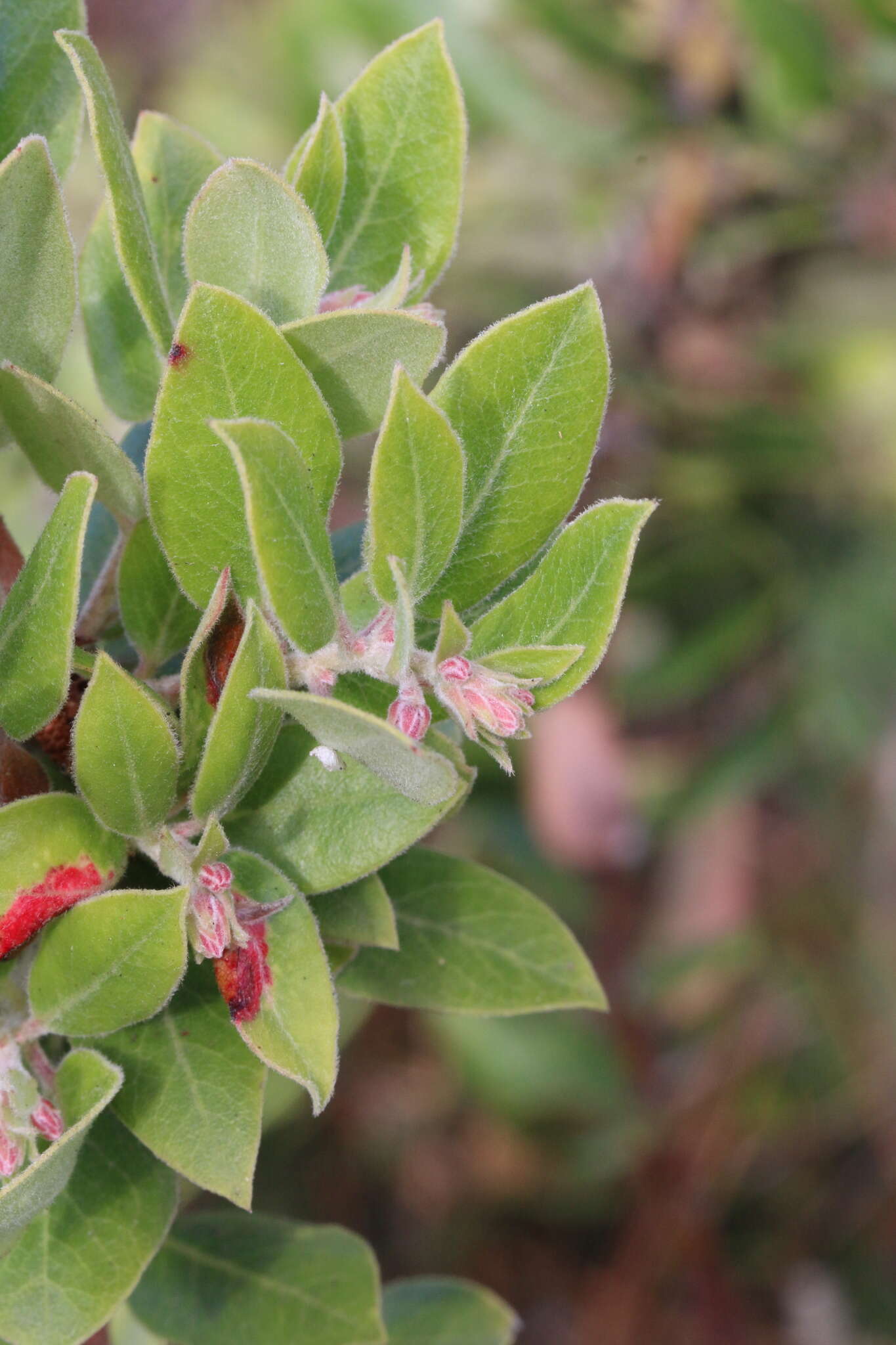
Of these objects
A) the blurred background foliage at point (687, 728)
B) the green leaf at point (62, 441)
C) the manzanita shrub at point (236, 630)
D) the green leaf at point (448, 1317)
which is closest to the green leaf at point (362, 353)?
the manzanita shrub at point (236, 630)

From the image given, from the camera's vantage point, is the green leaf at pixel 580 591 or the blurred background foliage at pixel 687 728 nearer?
the green leaf at pixel 580 591

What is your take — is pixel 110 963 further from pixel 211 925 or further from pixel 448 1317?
pixel 448 1317

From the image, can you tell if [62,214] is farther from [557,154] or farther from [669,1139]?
[669,1139]

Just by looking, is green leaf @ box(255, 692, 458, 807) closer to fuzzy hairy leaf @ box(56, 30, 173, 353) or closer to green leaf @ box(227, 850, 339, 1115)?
green leaf @ box(227, 850, 339, 1115)

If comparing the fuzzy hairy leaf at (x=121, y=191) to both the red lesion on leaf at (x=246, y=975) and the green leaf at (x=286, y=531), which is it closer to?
the green leaf at (x=286, y=531)

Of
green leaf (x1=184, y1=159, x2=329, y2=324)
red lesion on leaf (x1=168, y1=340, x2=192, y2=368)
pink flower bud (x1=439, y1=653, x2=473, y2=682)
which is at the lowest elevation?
→ pink flower bud (x1=439, y1=653, x2=473, y2=682)

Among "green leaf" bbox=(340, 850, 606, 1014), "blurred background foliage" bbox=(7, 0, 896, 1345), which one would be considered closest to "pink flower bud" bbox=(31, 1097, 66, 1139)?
"green leaf" bbox=(340, 850, 606, 1014)
